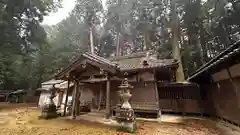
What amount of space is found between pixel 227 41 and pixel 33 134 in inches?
772

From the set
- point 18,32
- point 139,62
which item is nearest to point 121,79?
point 139,62

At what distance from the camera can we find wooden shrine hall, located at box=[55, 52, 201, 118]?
7.36 meters

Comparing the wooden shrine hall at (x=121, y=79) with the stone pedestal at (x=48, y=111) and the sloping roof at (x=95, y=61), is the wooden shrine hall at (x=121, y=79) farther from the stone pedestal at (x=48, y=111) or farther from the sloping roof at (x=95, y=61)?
the stone pedestal at (x=48, y=111)

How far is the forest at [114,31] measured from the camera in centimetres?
1431

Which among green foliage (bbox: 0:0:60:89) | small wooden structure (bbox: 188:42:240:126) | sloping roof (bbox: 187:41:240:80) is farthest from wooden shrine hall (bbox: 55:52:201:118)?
green foliage (bbox: 0:0:60:89)

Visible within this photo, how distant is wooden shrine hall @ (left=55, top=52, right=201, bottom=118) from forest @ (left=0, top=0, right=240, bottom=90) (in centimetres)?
650

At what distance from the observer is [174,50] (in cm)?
1512

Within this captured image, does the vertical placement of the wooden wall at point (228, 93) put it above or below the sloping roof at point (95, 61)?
below

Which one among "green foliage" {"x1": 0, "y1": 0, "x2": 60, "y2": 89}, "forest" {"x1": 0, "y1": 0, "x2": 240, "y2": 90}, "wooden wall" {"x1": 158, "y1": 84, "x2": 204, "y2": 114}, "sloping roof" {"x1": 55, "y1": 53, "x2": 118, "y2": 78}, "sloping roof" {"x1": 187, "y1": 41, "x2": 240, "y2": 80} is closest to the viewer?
"sloping roof" {"x1": 187, "y1": 41, "x2": 240, "y2": 80}

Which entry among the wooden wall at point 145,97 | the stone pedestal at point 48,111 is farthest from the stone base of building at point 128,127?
the stone pedestal at point 48,111

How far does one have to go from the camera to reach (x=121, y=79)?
916 cm

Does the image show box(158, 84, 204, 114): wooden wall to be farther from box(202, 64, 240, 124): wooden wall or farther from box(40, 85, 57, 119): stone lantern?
box(40, 85, 57, 119): stone lantern

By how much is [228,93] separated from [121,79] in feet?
19.0

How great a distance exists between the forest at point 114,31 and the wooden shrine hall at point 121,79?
6502mm
